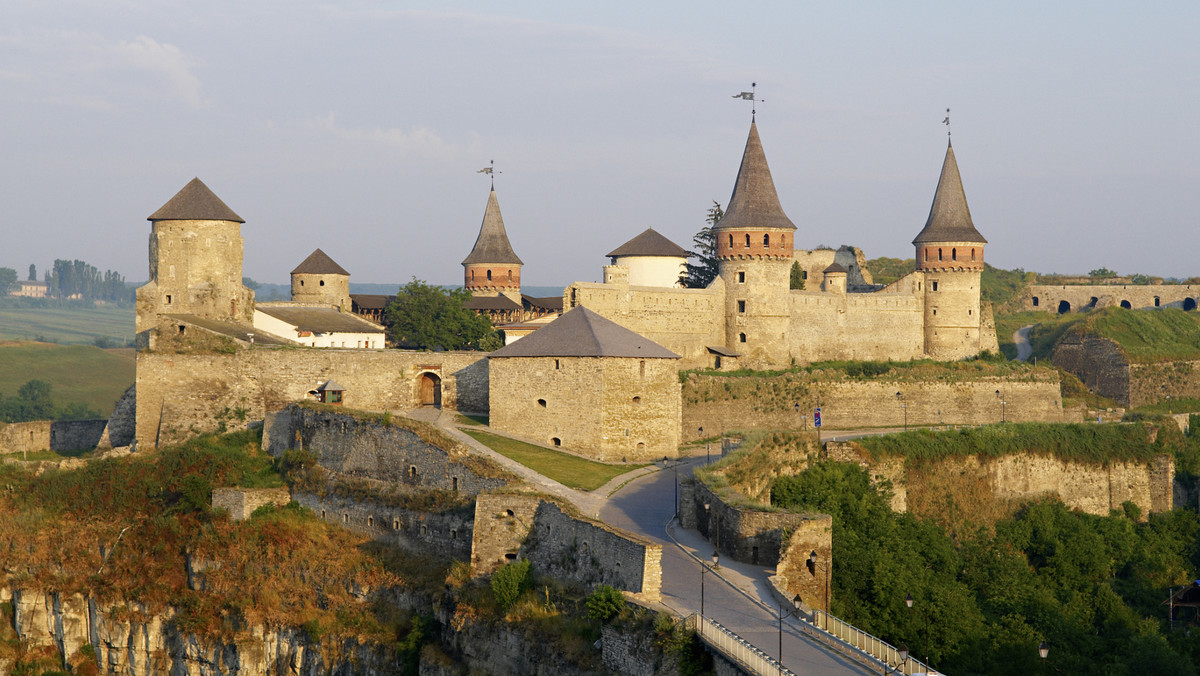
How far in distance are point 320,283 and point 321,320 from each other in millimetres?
7549

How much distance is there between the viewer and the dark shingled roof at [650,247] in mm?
68125

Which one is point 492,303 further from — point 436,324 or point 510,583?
point 510,583

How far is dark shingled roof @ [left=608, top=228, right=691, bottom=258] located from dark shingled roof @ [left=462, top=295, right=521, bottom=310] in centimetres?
659

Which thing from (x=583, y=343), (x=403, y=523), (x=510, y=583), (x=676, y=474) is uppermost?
(x=583, y=343)

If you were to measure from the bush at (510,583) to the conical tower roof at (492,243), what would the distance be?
39.9m

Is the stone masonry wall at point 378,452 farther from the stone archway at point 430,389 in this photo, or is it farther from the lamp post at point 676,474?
the stone archway at point 430,389

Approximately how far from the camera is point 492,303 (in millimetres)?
64375

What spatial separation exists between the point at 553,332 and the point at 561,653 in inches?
715

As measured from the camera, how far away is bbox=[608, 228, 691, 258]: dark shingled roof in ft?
224

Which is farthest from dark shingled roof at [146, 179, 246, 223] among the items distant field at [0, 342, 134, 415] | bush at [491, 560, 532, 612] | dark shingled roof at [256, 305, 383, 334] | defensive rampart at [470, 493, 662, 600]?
distant field at [0, 342, 134, 415]

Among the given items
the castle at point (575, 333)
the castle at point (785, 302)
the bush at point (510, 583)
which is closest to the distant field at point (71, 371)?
the castle at point (575, 333)

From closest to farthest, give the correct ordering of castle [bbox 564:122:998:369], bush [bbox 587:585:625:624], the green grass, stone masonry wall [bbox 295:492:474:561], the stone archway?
bush [bbox 587:585:625:624] < stone masonry wall [bbox 295:492:474:561] < the green grass < the stone archway < castle [bbox 564:122:998:369]

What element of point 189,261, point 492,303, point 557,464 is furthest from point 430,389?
point 492,303

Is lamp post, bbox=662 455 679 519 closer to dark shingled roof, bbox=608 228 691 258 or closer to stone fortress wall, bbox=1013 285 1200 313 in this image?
dark shingled roof, bbox=608 228 691 258
